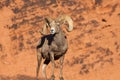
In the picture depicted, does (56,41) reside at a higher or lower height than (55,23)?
lower

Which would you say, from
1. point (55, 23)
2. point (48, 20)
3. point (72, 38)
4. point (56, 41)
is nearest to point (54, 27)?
point (55, 23)

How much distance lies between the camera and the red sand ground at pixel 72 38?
31.2 meters

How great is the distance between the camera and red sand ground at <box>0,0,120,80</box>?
31.2 meters

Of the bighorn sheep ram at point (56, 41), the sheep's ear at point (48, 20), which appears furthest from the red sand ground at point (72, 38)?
the sheep's ear at point (48, 20)

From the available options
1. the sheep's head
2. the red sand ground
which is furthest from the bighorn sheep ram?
the red sand ground

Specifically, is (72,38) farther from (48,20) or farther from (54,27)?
(54,27)

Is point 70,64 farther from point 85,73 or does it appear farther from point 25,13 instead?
point 25,13

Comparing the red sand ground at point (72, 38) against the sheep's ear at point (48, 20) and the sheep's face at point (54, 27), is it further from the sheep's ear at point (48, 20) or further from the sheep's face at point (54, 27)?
the sheep's face at point (54, 27)

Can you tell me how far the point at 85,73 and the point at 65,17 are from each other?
42.6 ft

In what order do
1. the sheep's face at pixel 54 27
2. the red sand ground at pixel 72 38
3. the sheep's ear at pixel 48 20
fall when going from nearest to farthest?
the sheep's face at pixel 54 27 → the sheep's ear at pixel 48 20 → the red sand ground at pixel 72 38

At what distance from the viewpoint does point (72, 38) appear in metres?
33.6

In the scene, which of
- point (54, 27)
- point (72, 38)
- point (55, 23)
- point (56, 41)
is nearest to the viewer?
point (54, 27)

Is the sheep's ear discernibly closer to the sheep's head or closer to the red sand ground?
the sheep's head

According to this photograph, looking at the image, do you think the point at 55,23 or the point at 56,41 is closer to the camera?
the point at 55,23
